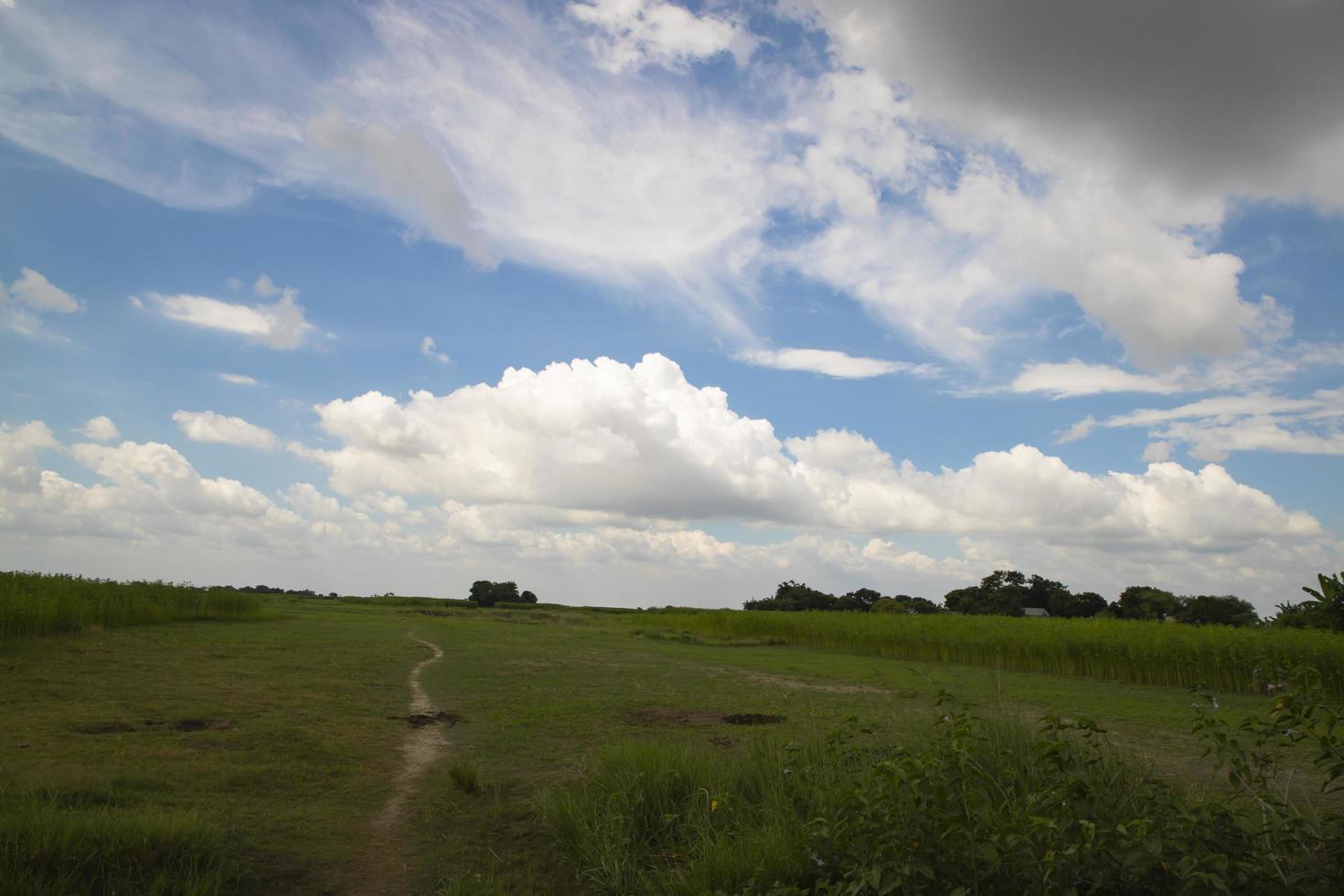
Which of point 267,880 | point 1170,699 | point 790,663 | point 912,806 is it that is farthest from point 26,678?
point 1170,699

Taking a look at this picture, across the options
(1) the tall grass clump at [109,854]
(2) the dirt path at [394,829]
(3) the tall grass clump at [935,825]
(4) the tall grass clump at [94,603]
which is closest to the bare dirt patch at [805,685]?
(2) the dirt path at [394,829]

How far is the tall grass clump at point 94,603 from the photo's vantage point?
1580cm

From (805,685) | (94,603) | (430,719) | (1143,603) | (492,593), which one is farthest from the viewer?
(492,593)

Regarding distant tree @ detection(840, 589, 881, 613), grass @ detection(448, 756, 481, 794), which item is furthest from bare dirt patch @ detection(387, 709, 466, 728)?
distant tree @ detection(840, 589, 881, 613)

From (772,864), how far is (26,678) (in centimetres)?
1135

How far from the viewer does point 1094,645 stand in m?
21.8

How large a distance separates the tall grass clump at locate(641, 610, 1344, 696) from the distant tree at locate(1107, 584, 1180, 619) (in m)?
20.0

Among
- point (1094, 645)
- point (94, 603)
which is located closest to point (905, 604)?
point (1094, 645)

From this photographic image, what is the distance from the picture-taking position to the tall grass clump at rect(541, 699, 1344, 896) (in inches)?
157

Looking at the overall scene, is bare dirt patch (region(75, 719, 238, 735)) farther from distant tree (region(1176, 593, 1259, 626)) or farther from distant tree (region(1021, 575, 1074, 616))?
distant tree (region(1021, 575, 1074, 616))

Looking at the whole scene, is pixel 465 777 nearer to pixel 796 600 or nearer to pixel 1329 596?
pixel 1329 596

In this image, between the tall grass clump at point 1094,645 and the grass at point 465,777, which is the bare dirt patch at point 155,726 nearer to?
the grass at point 465,777

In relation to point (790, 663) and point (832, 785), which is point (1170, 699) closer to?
point (790, 663)

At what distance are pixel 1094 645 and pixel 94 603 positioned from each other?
85.3 ft
